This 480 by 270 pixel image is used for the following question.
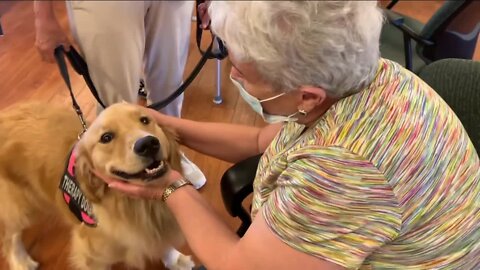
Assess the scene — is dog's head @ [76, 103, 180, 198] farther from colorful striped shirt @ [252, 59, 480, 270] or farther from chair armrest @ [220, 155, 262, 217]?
colorful striped shirt @ [252, 59, 480, 270]

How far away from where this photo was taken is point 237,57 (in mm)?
715

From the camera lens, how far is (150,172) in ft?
3.36

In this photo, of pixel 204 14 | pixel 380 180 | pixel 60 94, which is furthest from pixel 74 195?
pixel 60 94

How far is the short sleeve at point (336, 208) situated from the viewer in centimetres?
66

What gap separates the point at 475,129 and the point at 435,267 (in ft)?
1.07

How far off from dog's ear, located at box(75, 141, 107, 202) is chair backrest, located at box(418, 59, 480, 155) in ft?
2.74

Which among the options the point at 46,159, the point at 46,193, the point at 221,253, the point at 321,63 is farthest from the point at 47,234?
the point at 321,63

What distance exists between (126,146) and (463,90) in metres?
0.76

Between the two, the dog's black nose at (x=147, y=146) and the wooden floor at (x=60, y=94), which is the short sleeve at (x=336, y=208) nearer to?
the dog's black nose at (x=147, y=146)

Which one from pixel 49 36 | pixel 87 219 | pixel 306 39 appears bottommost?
pixel 87 219

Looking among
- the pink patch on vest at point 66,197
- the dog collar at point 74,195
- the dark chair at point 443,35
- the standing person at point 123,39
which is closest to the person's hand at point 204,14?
the standing person at point 123,39

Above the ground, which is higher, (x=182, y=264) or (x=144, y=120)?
(x=144, y=120)

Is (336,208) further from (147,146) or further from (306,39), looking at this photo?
(147,146)

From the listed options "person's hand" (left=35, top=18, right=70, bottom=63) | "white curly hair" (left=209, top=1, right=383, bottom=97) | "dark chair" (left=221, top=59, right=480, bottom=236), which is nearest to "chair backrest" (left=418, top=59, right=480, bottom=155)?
"dark chair" (left=221, top=59, right=480, bottom=236)
